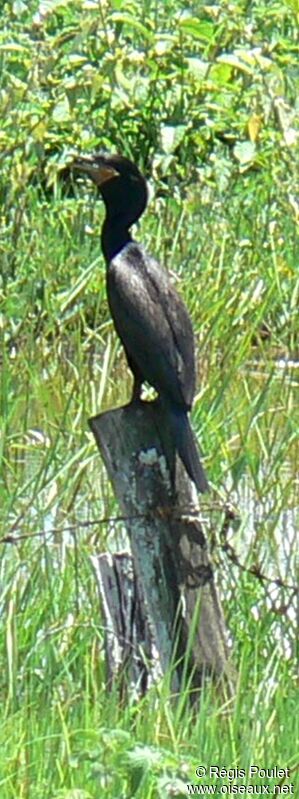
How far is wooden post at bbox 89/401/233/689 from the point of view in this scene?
349 cm

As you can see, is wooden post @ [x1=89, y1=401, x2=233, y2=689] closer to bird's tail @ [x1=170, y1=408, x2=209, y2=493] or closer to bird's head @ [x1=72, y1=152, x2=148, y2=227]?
bird's tail @ [x1=170, y1=408, x2=209, y2=493]

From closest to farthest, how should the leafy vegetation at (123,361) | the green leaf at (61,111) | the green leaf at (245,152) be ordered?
the leafy vegetation at (123,361), the green leaf at (61,111), the green leaf at (245,152)

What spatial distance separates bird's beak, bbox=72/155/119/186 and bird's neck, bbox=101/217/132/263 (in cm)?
10

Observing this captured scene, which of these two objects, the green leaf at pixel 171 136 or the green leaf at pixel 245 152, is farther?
the green leaf at pixel 245 152

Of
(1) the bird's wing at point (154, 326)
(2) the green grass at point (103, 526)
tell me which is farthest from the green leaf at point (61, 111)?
(1) the bird's wing at point (154, 326)

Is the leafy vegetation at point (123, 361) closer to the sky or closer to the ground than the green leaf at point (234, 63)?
closer to the ground

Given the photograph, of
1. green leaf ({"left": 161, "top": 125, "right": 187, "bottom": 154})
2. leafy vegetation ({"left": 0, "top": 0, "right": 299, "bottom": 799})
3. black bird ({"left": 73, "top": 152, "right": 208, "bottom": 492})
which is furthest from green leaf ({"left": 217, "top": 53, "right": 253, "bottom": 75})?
black bird ({"left": 73, "top": 152, "right": 208, "bottom": 492})

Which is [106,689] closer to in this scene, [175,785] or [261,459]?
[175,785]

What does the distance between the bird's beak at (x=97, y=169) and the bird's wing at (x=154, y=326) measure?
0.26 metres

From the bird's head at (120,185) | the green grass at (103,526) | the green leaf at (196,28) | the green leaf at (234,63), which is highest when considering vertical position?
the green leaf at (196,28)

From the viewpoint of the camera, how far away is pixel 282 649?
3922 millimetres

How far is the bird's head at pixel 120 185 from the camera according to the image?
4.23 metres

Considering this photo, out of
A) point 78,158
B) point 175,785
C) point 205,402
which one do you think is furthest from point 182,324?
point 175,785

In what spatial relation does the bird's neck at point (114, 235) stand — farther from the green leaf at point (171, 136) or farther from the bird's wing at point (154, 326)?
the green leaf at point (171, 136)
